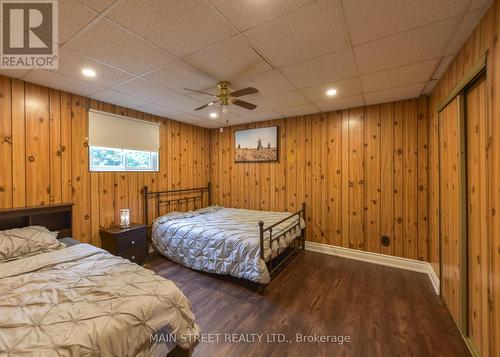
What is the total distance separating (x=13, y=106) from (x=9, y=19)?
1399 mm

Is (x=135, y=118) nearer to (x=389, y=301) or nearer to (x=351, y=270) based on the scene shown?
(x=351, y=270)

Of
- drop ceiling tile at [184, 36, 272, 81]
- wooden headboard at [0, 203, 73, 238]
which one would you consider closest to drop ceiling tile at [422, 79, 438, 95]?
drop ceiling tile at [184, 36, 272, 81]

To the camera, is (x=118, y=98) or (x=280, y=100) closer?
(x=118, y=98)

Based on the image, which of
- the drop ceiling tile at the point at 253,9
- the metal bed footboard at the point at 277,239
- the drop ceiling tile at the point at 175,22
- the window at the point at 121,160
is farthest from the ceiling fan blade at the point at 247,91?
the window at the point at 121,160

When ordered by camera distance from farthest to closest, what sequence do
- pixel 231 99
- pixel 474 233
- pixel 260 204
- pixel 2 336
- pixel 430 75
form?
pixel 260 204
pixel 231 99
pixel 430 75
pixel 474 233
pixel 2 336

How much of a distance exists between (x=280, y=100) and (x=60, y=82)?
112 inches

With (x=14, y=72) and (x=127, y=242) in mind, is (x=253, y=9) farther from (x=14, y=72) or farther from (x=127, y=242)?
(x=127, y=242)

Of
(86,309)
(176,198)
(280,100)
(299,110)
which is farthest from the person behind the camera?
(176,198)

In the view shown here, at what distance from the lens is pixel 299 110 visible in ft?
12.7

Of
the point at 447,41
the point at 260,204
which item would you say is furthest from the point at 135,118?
the point at 447,41

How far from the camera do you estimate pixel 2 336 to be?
105 centimetres

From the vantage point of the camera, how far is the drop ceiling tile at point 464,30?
1.54 m

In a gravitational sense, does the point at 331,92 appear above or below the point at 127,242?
above

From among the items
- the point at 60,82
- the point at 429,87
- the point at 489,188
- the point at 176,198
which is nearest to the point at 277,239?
the point at 489,188
